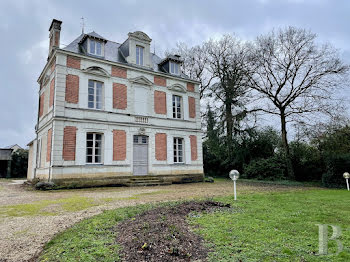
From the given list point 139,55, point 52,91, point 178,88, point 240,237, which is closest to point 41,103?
point 52,91

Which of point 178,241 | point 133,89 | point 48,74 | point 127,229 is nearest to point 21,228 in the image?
point 127,229

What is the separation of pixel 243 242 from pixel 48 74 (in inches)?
543

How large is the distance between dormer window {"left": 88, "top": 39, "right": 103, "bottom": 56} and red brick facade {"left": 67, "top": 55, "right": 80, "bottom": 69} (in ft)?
4.07

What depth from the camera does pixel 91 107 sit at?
12539 mm

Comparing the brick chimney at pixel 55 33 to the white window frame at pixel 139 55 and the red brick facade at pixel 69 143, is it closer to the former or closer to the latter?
the white window frame at pixel 139 55

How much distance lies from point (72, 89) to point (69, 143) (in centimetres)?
269

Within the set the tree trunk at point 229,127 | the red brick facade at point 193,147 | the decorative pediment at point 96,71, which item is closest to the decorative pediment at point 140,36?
the decorative pediment at point 96,71

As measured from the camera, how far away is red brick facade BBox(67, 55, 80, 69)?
12.0 meters

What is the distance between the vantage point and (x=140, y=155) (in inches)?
537

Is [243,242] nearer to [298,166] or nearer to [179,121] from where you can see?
[179,121]

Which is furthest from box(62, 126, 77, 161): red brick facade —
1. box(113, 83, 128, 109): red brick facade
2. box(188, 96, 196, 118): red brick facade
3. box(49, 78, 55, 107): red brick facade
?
box(188, 96, 196, 118): red brick facade

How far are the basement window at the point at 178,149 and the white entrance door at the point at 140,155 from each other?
2117 millimetres

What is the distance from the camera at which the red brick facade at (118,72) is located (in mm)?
13298

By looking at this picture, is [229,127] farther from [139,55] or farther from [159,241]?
[159,241]
